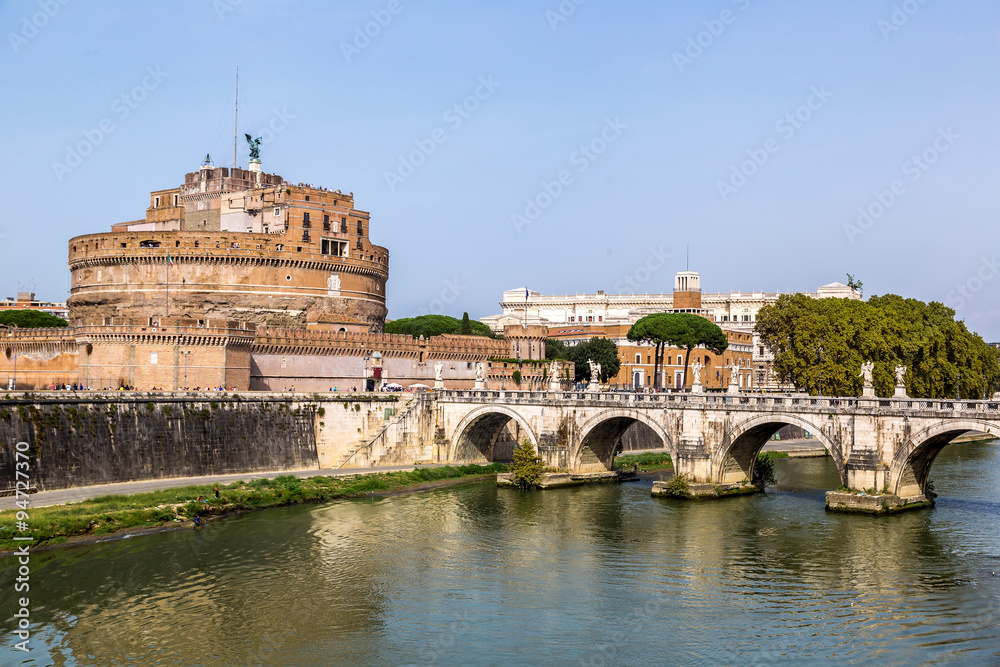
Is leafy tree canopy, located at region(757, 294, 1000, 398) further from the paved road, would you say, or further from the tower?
the tower

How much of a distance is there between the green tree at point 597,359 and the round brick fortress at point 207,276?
73.3 feet

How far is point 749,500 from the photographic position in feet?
156

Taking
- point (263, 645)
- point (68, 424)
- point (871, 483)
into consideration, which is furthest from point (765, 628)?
point (68, 424)

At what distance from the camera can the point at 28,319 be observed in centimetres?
9806

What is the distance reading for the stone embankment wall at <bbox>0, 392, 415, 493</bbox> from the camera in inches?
1704

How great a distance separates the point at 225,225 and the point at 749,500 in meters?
55.1

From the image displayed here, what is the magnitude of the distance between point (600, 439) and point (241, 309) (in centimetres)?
3494

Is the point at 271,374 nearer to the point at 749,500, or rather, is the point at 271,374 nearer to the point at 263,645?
the point at 749,500

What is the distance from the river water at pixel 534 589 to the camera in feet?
86.5

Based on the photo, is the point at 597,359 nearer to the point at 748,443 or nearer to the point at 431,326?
the point at 431,326

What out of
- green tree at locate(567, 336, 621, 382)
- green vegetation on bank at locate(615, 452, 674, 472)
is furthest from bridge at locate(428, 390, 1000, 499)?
green tree at locate(567, 336, 621, 382)

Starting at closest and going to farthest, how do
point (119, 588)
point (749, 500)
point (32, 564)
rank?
1. point (119, 588)
2. point (32, 564)
3. point (749, 500)

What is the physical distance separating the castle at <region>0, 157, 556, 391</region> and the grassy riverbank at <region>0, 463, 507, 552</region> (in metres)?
14.8

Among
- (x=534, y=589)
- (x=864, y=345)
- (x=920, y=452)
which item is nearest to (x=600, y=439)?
(x=920, y=452)
